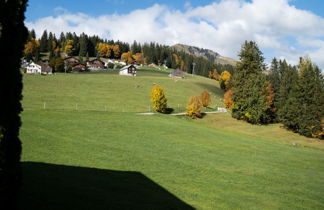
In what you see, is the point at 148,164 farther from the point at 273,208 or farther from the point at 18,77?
the point at 18,77

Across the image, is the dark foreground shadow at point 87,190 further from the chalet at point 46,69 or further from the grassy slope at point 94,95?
the chalet at point 46,69

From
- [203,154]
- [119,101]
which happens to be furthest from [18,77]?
[119,101]

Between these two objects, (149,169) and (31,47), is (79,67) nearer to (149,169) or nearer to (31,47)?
(31,47)

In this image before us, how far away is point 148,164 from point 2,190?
13.6m

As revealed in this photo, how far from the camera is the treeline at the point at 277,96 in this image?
55906 mm

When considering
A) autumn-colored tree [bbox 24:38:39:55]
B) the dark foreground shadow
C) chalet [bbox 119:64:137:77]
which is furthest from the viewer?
autumn-colored tree [bbox 24:38:39:55]

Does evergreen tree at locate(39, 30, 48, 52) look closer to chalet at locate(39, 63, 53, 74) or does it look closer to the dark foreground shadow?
chalet at locate(39, 63, 53, 74)

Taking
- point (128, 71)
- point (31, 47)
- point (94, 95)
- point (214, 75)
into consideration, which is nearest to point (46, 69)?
point (128, 71)

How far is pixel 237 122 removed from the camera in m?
63.3

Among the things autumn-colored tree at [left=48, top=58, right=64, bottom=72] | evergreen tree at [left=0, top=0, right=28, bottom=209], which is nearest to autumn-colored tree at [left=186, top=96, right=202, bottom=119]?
evergreen tree at [left=0, top=0, right=28, bottom=209]

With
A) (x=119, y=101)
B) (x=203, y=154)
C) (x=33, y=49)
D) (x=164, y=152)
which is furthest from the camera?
(x=33, y=49)

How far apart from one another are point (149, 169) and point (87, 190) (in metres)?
6.92

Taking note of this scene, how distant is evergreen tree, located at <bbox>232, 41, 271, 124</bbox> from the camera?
Result: 205 ft

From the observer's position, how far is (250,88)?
63844 mm
